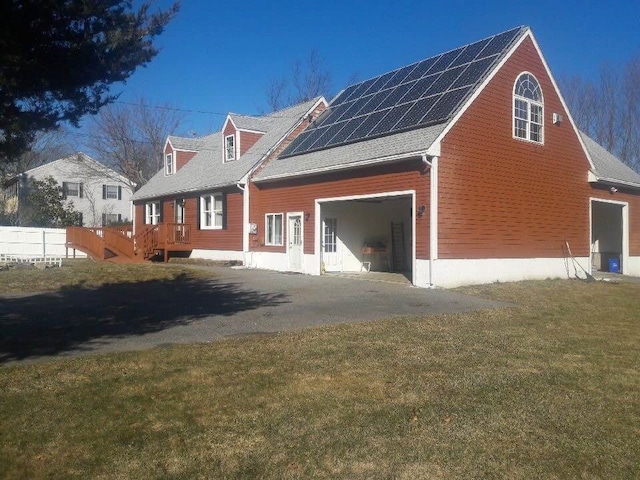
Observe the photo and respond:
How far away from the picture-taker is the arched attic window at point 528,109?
18.4 meters

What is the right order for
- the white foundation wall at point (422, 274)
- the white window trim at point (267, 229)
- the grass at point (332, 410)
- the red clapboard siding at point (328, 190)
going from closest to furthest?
1. the grass at point (332, 410)
2. the white foundation wall at point (422, 274)
3. the red clapboard siding at point (328, 190)
4. the white window trim at point (267, 229)

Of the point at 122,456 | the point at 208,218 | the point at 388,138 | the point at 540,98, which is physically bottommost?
the point at 122,456

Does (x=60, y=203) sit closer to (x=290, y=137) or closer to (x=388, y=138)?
(x=290, y=137)

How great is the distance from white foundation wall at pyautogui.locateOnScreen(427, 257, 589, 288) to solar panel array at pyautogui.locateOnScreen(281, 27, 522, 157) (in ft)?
13.6

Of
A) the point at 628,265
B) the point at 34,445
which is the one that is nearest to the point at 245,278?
the point at 34,445

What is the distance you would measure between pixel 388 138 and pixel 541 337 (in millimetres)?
10072

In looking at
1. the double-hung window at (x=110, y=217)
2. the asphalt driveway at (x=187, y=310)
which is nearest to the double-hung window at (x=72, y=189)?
the double-hung window at (x=110, y=217)

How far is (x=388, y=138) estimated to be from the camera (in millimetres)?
17812

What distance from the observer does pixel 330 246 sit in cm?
2116

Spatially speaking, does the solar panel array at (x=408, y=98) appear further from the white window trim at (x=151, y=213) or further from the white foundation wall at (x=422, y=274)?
the white window trim at (x=151, y=213)

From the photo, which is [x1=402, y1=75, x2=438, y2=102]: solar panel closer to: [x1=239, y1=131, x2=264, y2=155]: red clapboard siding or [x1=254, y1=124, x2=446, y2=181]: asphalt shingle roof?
[x1=254, y1=124, x2=446, y2=181]: asphalt shingle roof

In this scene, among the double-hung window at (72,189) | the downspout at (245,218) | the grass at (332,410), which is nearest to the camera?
the grass at (332,410)

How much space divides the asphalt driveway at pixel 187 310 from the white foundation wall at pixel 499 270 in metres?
1.06

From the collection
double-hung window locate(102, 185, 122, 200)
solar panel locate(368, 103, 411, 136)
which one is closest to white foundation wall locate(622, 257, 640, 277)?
solar panel locate(368, 103, 411, 136)
